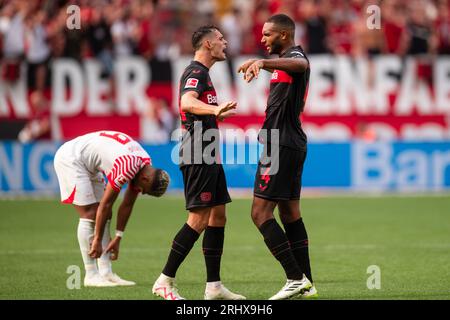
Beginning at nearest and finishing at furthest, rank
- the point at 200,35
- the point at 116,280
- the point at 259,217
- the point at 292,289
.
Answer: the point at 292,289
the point at 259,217
the point at 200,35
the point at 116,280

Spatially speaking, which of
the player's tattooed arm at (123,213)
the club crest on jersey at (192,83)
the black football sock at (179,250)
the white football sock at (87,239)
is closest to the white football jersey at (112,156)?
the player's tattooed arm at (123,213)

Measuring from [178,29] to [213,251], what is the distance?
1435 cm

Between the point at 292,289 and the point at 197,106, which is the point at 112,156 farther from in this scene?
the point at 292,289

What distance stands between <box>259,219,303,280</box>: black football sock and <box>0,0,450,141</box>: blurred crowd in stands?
12595 millimetres

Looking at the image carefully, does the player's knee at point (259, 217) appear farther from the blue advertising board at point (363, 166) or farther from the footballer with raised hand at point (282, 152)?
the blue advertising board at point (363, 166)

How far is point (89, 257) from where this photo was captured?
9586 millimetres

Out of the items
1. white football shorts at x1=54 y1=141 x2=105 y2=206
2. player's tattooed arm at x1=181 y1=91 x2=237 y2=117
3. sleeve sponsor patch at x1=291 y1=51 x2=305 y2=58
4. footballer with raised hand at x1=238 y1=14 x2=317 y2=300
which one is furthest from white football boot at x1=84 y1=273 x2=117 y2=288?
sleeve sponsor patch at x1=291 y1=51 x2=305 y2=58

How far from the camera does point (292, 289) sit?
844 cm

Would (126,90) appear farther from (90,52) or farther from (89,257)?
(89,257)

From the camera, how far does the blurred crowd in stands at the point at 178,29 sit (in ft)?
69.2

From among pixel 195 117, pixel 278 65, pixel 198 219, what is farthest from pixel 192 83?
pixel 198 219

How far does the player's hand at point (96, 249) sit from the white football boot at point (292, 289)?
5.70ft

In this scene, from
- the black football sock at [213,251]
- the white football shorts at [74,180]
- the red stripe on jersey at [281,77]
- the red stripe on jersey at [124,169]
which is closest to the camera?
the red stripe on jersey at [281,77]

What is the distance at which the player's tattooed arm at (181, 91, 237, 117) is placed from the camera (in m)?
7.95
